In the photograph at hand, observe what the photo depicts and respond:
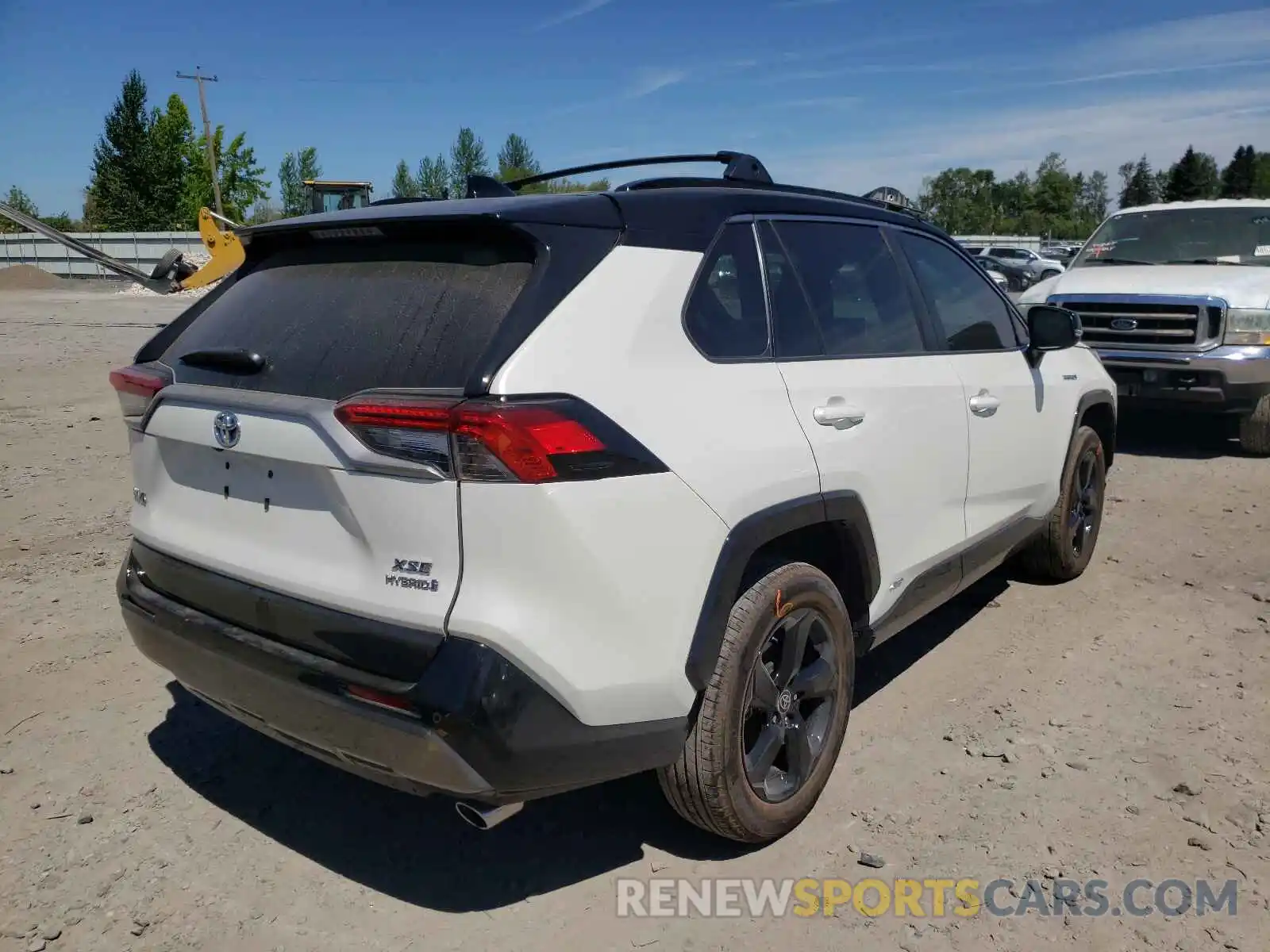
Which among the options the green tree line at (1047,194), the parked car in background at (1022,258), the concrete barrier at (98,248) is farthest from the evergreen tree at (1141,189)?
the concrete barrier at (98,248)

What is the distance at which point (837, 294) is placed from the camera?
323 centimetres

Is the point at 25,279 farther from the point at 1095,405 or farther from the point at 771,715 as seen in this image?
the point at 771,715

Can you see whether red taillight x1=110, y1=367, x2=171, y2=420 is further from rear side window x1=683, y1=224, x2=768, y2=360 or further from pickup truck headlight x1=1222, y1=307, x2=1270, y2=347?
pickup truck headlight x1=1222, y1=307, x2=1270, y2=347

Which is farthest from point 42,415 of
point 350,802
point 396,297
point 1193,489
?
point 1193,489

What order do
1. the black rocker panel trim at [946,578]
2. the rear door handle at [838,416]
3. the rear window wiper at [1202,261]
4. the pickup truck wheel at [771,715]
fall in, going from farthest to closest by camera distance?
the rear window wiper at [1202,261], the black rocker panel trim at [946,578], the rear door handle at [838,416], the pickup truck wheel at [771,715]

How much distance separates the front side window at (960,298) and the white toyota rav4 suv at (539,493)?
1.84 feet

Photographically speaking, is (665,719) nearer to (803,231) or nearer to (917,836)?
(917,836)

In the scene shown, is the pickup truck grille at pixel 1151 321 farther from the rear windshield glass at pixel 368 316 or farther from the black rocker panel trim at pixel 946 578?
the rear windshield glass at pixel 368 316

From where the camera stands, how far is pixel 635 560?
228 centimetres

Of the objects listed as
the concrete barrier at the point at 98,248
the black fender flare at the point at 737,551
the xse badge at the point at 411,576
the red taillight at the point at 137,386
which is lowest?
the black fender flare at the point at 737,551

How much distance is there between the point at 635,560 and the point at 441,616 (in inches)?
18.0

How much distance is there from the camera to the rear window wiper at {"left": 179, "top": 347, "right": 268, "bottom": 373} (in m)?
2.59

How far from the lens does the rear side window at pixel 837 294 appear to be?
2.99 metres

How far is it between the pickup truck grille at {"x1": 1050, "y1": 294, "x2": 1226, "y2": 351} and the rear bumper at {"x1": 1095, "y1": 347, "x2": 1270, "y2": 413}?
0.40 ft
